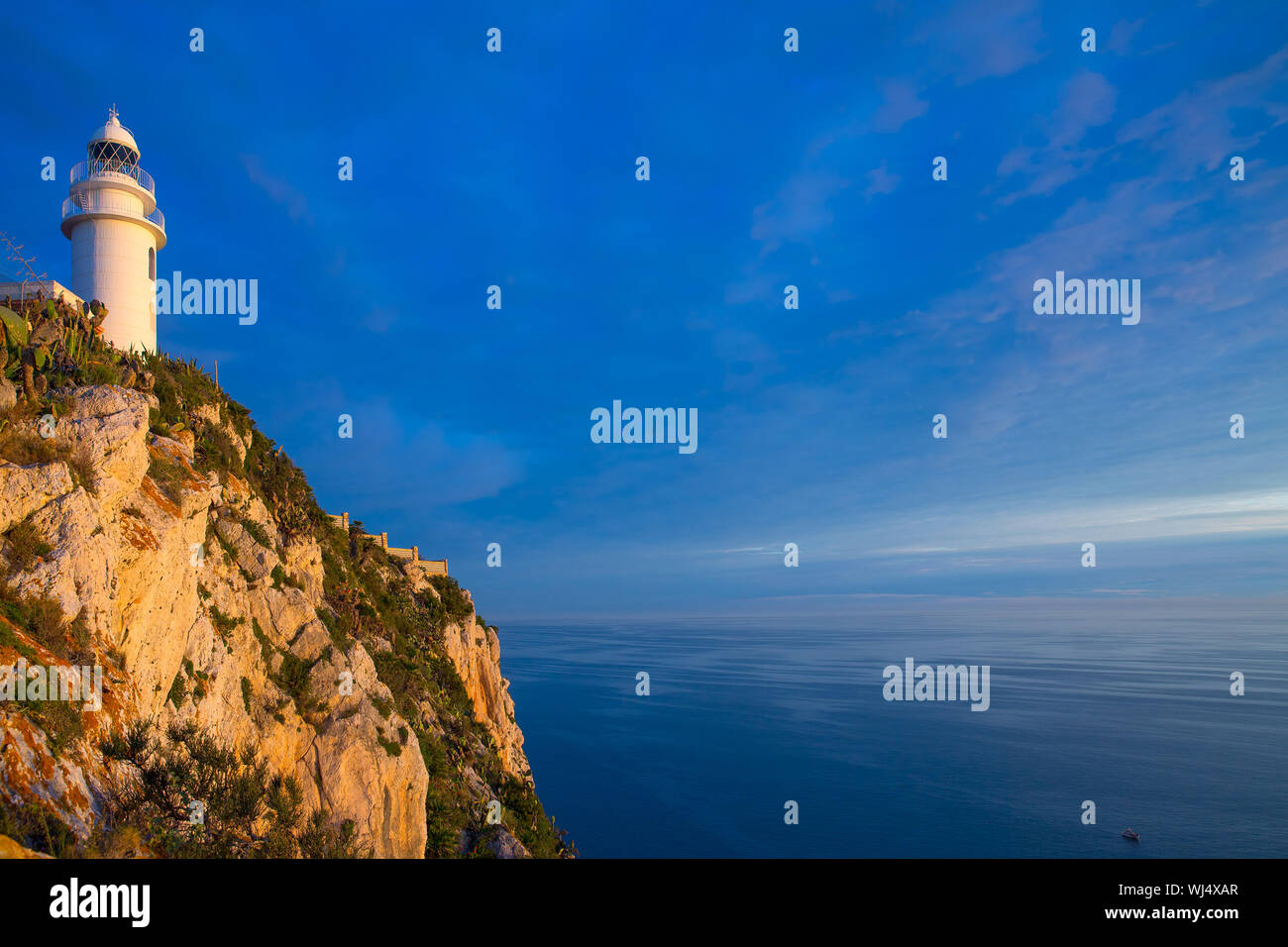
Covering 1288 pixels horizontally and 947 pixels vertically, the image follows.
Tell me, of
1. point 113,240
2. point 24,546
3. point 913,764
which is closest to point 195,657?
point 24,546

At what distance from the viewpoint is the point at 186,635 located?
13.0m

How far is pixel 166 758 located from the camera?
1049cm

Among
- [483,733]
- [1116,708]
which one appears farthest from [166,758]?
[1116,708]

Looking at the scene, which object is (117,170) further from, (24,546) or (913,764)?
(913,764)

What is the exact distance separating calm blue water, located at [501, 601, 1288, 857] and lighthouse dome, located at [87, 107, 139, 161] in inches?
1992

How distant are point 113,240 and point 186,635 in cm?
2041

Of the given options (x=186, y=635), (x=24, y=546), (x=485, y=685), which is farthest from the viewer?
(x=485, y=685)

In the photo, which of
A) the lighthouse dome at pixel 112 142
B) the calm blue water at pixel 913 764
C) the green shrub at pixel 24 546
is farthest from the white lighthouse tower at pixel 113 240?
the calm blue water at pixel 913 764

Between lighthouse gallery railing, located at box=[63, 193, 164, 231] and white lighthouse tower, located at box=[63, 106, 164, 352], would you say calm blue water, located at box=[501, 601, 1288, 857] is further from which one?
lighthouse gallery railing, located at box=[63, 193, 164, 231]

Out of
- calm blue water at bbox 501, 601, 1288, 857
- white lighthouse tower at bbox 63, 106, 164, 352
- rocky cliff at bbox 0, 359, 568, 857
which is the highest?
white lighthouse tower at bbox 63, 106, 164, 352

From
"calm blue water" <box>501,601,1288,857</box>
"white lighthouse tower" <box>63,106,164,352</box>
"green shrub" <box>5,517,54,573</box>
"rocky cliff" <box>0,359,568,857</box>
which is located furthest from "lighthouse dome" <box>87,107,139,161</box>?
"calm blue water" <box>501,601,1288,857</box>

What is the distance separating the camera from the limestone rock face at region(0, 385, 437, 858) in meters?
9.80
